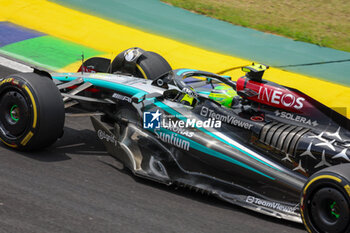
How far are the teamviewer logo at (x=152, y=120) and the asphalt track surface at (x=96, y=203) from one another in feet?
2.08

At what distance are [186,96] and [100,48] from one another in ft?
16.2

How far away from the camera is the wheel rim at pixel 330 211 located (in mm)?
4863

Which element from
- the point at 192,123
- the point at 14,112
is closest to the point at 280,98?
the point at 192,123

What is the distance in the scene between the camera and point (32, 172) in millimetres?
6309

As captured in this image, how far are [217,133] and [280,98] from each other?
798 millimetres

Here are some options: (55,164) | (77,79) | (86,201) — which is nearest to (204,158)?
(86,201)

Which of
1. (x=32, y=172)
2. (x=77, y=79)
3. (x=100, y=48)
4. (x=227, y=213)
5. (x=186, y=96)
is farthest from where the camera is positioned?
(x=100, y=48)

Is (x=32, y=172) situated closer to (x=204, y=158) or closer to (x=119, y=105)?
(x=119, y=105)

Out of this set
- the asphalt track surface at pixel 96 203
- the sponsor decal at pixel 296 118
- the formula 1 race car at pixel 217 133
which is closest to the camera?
the asphalt track surface at pixel 96 203

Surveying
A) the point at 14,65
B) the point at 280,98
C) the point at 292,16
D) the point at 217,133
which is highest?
the point at 292,16

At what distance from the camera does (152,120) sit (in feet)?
21.7

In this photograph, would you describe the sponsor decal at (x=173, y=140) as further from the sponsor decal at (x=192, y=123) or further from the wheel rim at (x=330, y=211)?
the wheel rim at (x=330, y=211)

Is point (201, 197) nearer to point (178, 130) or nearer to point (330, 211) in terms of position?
point (178, 130)

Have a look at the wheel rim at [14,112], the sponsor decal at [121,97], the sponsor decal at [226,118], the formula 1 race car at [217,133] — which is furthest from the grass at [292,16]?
the wheel rim at [14,112]
